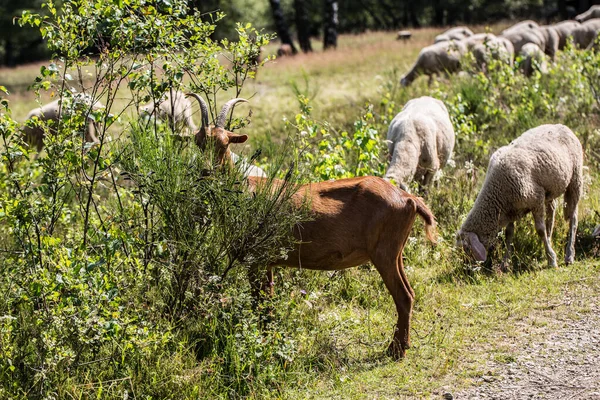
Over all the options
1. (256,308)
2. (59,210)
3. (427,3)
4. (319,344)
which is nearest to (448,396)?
(319,344)

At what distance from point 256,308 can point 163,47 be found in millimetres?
2336

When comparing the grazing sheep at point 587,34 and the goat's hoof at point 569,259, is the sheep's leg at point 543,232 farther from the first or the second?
the grazing sheep at point 587,34

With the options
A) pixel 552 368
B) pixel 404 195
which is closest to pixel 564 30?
pixel 404 195

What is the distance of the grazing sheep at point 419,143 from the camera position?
31.2ft

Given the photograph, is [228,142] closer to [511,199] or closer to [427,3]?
[511,199]

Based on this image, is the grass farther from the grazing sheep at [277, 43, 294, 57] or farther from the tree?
the tree

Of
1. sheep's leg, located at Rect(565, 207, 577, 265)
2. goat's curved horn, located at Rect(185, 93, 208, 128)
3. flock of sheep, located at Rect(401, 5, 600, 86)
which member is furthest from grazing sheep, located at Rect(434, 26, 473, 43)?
goat's curved horn, located at Rect(185, 93, 208, 128)

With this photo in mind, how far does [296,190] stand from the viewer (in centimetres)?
594

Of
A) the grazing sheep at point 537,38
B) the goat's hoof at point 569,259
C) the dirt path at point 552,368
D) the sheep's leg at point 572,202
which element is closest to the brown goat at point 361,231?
the dirt path at point 552,368

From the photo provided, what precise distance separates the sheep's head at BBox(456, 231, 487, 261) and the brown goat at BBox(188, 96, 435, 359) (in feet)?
5.35

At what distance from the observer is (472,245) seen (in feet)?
25.7

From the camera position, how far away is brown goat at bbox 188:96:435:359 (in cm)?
599

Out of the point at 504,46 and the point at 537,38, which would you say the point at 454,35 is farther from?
the point at 504,46

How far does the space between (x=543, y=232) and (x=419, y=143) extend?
255 cm
